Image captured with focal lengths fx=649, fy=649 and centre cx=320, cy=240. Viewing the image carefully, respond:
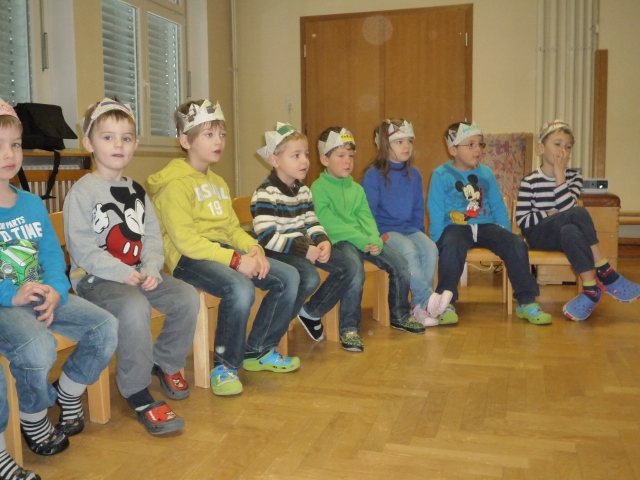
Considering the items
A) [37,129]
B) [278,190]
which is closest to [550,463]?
[278,190]

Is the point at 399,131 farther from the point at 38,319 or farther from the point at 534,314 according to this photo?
the point at 38,319

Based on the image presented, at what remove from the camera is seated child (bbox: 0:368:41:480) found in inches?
55.1

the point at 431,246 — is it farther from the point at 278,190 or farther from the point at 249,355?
the point at 249,355

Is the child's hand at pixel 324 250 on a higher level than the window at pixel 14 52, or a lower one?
lower

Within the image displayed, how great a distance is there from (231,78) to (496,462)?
5.00 meters

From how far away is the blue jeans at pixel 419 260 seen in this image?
2.88 m

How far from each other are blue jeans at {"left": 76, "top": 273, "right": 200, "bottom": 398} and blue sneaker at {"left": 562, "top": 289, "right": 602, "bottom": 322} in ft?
5.96

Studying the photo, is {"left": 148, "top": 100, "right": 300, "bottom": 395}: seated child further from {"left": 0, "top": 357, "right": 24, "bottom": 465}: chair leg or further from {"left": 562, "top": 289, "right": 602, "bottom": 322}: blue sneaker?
{"left": 562, "top": 289, "right": 602, "bottom": 322}: blue sneaker

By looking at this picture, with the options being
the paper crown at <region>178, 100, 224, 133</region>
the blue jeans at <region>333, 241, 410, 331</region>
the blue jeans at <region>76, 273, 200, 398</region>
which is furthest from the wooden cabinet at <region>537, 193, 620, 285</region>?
the blue jeans at <region>76, 273, 200, 398</region>

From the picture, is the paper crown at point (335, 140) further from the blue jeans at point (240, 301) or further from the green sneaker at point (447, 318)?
the green sneaker at point (447, 318)

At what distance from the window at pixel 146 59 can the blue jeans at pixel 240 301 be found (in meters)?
2.80

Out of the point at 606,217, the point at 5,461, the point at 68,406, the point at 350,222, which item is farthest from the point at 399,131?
the point at 5,461

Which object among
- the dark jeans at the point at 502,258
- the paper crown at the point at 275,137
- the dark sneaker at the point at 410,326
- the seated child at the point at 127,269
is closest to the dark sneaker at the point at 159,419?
the seated child at the point at 127,269

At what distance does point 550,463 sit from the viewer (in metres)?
1.50
